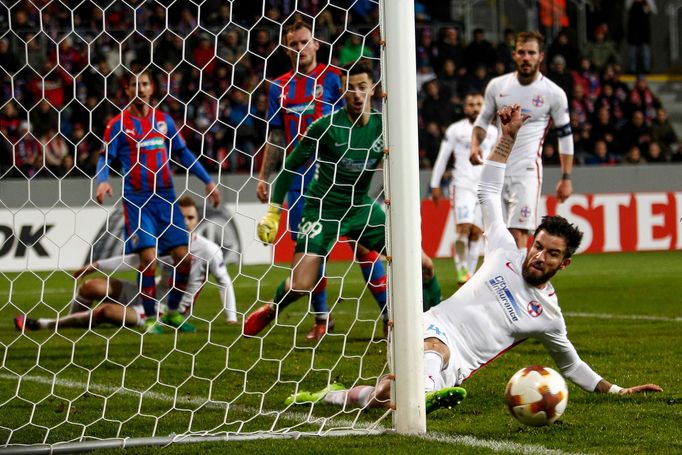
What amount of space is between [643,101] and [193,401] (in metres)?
16.0

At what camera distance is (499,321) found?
5.03 meters

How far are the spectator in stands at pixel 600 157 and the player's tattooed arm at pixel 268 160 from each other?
36.5 ft

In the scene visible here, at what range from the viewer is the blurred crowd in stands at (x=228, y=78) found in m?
14.8

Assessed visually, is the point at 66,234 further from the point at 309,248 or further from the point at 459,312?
the point at 459,312

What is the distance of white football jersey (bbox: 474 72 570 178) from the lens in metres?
8.55

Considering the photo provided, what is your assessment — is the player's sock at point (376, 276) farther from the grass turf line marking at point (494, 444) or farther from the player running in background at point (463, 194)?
the player running in background at point (463, 194)

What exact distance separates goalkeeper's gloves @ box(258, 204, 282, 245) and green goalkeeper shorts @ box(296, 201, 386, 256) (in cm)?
36

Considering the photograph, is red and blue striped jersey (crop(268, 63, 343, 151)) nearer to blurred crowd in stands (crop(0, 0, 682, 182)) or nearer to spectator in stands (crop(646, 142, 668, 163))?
blurred crowd in stands (crop(0, 0, 682, 182))

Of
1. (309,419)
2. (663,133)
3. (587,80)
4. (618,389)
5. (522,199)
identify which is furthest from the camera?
(587,80)

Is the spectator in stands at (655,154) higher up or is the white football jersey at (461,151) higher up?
the white football jersey at (461,151)

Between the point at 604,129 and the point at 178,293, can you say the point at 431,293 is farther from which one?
the point at 604,129

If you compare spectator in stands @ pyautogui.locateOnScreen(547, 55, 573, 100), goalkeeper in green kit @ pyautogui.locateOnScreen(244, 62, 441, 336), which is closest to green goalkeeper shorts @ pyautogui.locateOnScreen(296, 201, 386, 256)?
goalkeeper in green kit @ pyautogui.locateOnScreen(244, 62, 441, 336)

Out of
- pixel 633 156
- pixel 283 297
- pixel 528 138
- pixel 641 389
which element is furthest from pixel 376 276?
pixel 633 156

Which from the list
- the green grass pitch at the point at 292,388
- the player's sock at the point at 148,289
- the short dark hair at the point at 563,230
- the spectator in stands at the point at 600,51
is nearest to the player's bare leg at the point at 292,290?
the green grass pitch at the point at 292,388
